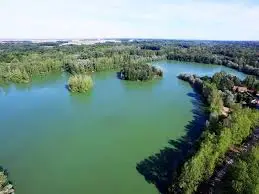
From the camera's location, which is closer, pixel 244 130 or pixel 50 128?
pixel 244 130

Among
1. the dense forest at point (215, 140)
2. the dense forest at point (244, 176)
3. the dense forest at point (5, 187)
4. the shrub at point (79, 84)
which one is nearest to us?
the dense forest at point (244, 176)

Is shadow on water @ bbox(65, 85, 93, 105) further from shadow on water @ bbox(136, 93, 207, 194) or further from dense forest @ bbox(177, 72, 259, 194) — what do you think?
dense forest @ bbox(177, 72, 259, 194)

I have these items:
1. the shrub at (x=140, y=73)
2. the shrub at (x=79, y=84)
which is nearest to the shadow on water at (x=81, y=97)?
the shrub at (x=79, y=84)

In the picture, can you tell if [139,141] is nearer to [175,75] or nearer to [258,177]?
[258,177]

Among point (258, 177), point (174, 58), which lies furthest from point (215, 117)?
point (174, 58)

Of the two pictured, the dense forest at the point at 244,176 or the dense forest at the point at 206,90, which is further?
the dense forest at the point at 206,90

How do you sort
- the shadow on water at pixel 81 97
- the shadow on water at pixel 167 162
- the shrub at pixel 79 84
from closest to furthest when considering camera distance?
the shadow on water at pixel 167 162 → the shadow on water at pixel 81 97 → the shrub at pixel 79 84

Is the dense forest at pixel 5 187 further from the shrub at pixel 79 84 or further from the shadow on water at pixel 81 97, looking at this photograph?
the shrub at pixel 79 84
